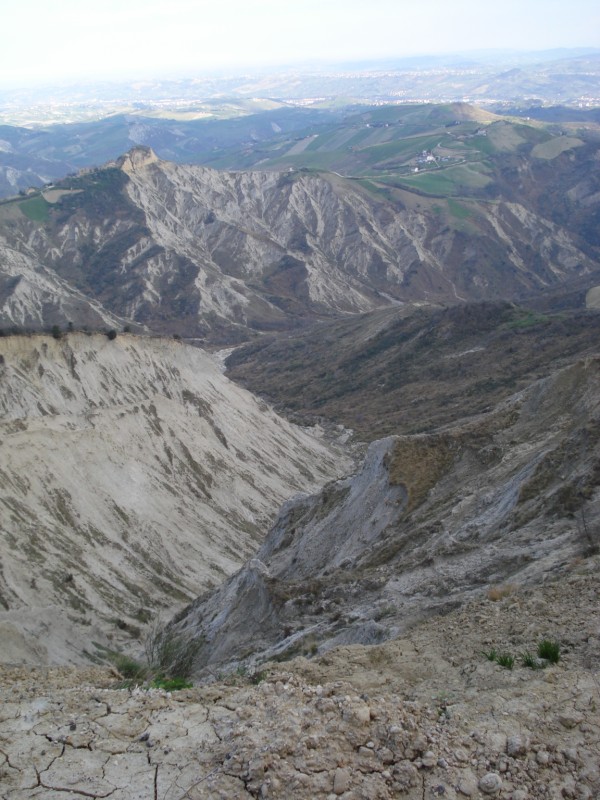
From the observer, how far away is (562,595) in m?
12.3

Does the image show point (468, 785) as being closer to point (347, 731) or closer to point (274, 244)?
point (347, 731)

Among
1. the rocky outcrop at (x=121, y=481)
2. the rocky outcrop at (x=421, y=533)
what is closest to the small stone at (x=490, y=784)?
the rocky outcrop at (x=421, y=533)

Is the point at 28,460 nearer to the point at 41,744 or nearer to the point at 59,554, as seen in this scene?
the point at 59,554

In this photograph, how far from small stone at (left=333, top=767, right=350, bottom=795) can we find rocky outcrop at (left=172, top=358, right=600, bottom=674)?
685 cm

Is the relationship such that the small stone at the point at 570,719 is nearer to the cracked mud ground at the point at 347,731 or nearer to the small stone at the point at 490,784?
the cracked mud ground at the point at 347,731

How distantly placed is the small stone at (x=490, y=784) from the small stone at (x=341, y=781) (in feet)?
4.99

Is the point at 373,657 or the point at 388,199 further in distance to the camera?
the point at 388,199

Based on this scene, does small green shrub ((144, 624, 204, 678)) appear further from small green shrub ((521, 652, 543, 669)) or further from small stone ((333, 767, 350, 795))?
small stone ((333, 767, 350, 795))

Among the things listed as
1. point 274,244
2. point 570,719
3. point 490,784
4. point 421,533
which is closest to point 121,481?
point 421,533

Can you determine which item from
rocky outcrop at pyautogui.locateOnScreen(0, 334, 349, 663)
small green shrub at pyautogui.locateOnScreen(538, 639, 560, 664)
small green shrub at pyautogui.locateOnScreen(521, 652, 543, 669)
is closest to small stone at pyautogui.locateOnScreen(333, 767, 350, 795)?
small green shrub at pyautogui.locateOnScreen(521, 652, 543, 669)

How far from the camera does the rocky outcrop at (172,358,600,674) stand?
1703 centimetres

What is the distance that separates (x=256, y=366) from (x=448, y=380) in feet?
106

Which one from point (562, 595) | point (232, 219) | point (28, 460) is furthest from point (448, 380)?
point (232, 219)

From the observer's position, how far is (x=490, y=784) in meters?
7.52
